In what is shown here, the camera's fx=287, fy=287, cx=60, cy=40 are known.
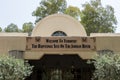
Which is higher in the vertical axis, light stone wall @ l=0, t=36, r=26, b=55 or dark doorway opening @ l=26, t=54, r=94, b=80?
light stone wall @ l=0, t=36, r=26, b=55

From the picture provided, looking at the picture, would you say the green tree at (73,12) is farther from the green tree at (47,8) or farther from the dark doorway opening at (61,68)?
the dark doorway opening at (61,68)

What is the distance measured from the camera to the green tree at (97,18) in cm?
3741

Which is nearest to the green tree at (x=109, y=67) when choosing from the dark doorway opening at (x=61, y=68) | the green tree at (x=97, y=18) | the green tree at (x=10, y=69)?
the green tree at (x=10, y=69)

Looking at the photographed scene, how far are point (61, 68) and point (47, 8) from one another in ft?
56.3

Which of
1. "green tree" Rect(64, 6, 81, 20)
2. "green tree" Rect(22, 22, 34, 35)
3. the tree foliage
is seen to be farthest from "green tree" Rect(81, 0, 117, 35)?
the tree foliage

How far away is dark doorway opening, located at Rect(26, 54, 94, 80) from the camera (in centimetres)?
2208

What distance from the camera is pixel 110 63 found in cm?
1503

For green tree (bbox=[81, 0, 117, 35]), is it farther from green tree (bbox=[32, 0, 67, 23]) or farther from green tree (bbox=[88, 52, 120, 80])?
green tree (bbox=[88, 52, 120, 80])

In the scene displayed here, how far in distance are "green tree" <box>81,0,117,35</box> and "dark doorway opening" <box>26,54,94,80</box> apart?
15260mm

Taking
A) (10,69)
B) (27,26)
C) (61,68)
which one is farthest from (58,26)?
(27,26)

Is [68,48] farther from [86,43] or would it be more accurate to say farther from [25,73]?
[25,73]

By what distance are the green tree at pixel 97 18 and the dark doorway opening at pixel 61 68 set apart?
601 inches

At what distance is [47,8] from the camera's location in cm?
3841

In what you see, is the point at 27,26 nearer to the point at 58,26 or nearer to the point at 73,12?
the point at 73,12
